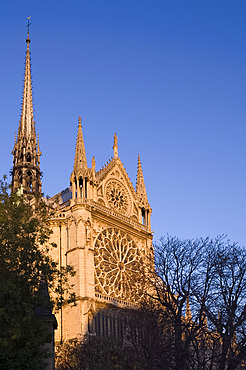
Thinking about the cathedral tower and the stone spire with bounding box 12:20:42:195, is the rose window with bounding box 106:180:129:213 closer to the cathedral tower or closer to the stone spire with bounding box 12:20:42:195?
the cathedral tower

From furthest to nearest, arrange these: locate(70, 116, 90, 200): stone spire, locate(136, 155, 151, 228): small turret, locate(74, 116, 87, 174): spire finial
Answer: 1. locate(136, 155, 151, 228): small turret
2. locate(74, 116, 87, 174): spire finial
3. locate(70, 116, 90, 200): stone spire

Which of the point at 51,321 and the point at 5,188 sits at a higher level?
→ the point at 5,188

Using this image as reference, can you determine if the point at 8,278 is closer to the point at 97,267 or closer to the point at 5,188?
the point at 5,188

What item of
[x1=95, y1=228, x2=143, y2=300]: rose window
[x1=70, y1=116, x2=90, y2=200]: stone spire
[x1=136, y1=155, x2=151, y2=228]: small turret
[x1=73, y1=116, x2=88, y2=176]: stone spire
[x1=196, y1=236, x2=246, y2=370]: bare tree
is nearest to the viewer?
[x1=196, y1=236, x2=246, y2=370]: bare tree

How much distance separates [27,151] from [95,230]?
461 inches

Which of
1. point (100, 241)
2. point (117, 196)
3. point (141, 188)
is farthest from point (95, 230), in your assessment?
point (141, 188)

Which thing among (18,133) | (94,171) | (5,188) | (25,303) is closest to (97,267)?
(94,171)

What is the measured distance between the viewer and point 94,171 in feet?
154

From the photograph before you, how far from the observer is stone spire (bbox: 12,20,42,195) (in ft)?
161

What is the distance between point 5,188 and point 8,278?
4942mm

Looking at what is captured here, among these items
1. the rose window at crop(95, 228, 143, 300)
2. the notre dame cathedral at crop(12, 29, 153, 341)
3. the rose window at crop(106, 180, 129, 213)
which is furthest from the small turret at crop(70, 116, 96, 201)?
the rose window at crop(95, 228, 143, 300)

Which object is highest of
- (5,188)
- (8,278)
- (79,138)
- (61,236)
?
(79,138)

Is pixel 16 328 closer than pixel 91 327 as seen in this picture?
Yes

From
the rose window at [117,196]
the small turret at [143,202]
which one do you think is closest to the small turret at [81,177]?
the rose window at [117,196]
